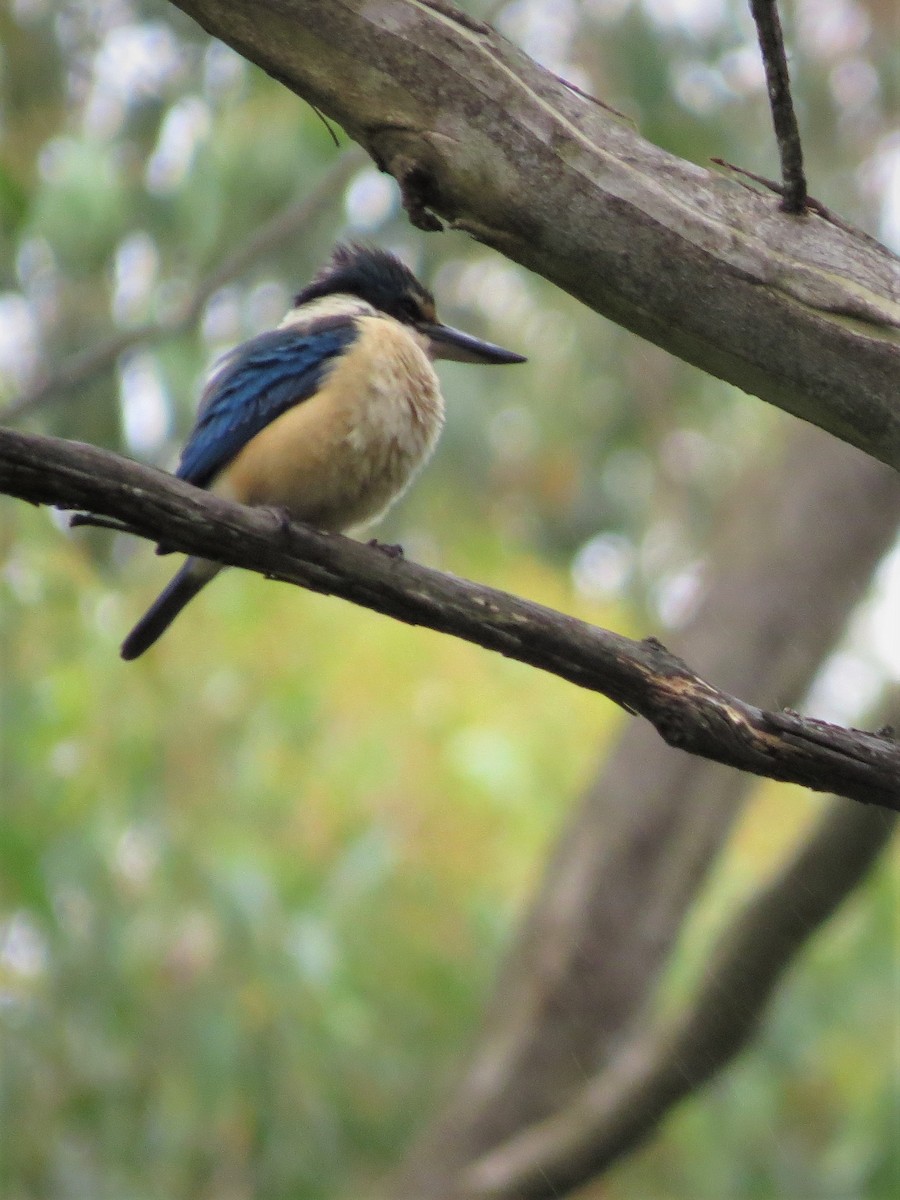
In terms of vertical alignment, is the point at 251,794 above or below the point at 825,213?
below

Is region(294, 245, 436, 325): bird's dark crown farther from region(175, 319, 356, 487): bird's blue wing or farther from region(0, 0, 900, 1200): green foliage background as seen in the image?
region(0, 0, 900, 1200): green foliage background

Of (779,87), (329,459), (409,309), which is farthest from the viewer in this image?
(409,309)

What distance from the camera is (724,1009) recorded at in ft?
12.6

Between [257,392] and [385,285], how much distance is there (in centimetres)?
59

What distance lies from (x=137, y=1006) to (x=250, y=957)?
1.32 feet

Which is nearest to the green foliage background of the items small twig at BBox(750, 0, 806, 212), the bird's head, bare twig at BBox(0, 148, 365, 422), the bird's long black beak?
bare twig at BBox(0, 148, 365, 422)

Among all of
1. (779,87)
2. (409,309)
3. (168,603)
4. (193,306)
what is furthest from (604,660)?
(193,306)

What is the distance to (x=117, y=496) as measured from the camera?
207cm

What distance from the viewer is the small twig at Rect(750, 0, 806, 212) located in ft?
6.54

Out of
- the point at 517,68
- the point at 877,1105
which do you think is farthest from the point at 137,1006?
the point at 517,68

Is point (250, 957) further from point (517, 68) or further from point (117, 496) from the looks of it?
point (517, 68)

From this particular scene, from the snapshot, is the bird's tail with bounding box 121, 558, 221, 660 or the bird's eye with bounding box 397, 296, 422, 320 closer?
the bird's tail with bounding box 121, 558, 221, 660

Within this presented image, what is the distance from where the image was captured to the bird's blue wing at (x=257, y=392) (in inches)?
137

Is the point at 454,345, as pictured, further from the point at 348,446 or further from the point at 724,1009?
the point at 724,1009
